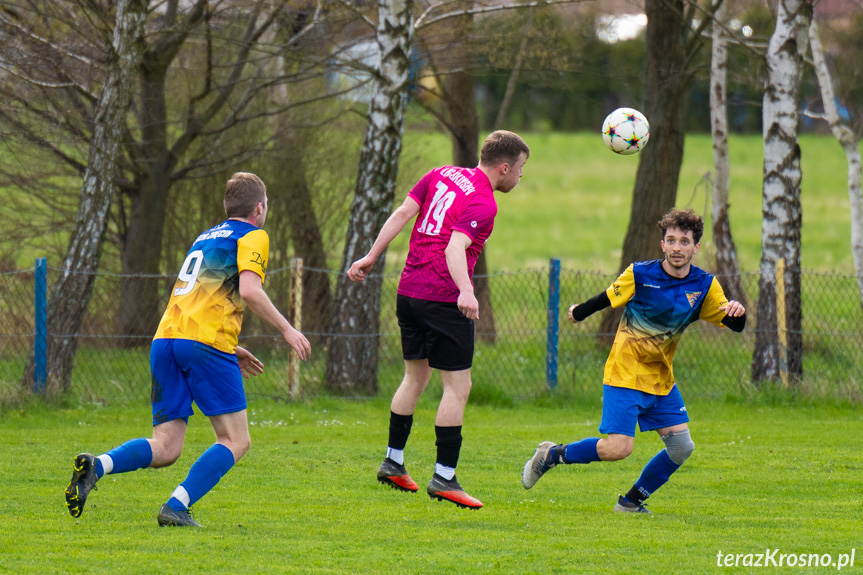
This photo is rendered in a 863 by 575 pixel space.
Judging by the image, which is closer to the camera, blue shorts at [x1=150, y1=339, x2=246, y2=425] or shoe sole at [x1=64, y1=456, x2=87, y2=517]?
shoe sole at [x1=64, y1=456, x2=87, y2=517]

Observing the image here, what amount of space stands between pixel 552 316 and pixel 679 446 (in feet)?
17.4

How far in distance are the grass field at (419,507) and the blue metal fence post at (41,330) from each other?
13.1 inches

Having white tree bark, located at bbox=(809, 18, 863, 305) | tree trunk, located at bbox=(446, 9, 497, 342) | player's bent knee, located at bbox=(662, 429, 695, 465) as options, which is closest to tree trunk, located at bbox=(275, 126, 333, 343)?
tree trunk, located at bbox=(446, 9, 497, 342)

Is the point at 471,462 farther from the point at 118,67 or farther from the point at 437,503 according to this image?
the point at 118,67

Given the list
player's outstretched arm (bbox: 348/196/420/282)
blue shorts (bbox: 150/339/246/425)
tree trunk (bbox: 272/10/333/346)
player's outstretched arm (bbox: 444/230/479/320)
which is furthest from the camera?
tree trunk (bbox: 272/10/333/346)

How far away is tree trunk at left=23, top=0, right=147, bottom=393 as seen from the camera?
33.6 feet

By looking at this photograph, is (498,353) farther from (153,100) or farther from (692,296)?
(692,296)

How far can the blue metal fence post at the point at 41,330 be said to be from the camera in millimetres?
9609

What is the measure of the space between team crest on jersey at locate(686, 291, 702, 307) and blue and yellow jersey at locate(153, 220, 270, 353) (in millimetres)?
2412

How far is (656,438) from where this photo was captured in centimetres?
893

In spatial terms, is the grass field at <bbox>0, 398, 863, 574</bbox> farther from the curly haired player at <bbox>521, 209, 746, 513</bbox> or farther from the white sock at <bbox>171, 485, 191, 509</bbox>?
the curly haired player at <bbox>521, 209, 746, 513</bbox>

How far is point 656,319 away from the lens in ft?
18.3

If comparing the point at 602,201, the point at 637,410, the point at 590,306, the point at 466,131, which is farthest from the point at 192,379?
the point at 602,201

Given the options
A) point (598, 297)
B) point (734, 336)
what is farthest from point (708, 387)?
point (598, 297)
